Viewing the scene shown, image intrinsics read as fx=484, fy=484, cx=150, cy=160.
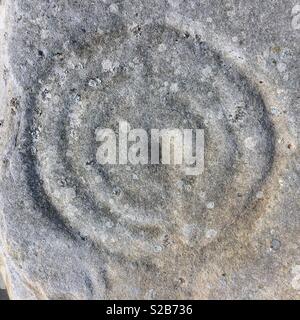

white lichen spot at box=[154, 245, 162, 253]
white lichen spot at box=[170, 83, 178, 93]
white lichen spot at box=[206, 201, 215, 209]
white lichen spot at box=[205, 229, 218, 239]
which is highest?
white lichen spot at box=[170, 83, 178, 93]

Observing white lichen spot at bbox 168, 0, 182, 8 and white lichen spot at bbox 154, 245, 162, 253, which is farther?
white lichen spot at bbox 154, 245, 162, 253

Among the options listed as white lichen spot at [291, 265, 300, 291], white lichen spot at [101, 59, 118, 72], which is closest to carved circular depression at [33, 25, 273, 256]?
white lichen spot at [101, 59, 118, 72]

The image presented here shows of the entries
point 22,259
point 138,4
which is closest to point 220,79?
point 138,4

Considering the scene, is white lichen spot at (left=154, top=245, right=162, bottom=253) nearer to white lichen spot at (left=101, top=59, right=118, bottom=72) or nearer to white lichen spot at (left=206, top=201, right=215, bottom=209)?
white lichen spot at (left=206, top=201, right=215, bottom=209)

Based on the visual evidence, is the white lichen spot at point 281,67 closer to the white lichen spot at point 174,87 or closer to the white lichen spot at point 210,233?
the white lichen spot at point 174,87

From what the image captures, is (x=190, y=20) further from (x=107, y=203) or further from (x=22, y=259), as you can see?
(x=22, y=259)

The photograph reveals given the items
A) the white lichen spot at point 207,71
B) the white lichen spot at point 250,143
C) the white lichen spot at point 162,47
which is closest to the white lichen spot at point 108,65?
the white lichen spot at point 162,47

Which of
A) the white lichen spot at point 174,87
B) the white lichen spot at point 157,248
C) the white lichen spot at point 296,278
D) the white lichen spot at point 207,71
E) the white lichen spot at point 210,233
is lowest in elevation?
the white lichen spot at point 296,278

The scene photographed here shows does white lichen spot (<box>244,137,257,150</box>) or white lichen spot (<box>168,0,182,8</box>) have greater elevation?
white lichen spot (<box>168,0,182,8</box>)
